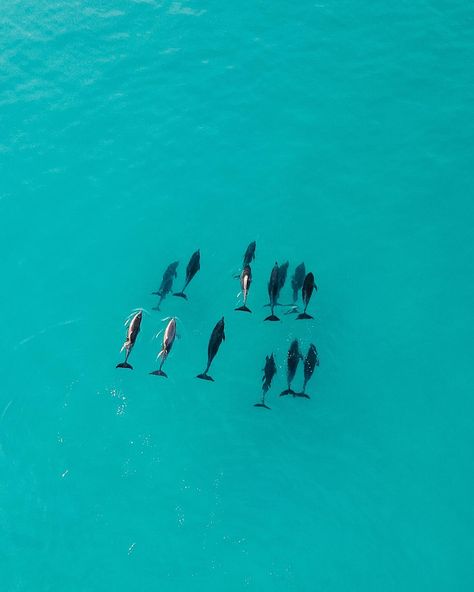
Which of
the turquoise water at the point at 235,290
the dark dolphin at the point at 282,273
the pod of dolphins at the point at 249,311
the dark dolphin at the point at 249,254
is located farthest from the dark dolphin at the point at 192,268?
the dark dolphin at the point at 282,273

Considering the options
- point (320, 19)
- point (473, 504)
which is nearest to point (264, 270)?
point (473, 504)

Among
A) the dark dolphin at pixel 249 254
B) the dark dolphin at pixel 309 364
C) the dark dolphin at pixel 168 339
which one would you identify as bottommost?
the dark dolphin at pixel 309 364

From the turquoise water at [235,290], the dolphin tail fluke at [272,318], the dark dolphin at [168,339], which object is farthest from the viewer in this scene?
the dolphin tail fluke at [272,318]

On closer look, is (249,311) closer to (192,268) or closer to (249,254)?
(249,254)

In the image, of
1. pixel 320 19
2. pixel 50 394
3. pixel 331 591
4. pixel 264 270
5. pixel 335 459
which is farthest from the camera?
pixel 320 19

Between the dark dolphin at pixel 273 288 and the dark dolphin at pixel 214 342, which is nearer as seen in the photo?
the dark dolphin at pixel 214 342

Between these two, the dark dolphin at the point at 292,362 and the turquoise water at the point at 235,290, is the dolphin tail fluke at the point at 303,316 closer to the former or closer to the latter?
the turquoise water at the point at 235,290

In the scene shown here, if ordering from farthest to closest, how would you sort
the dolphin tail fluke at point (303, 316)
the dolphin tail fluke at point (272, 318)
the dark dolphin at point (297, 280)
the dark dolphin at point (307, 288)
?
the dark dolphin at point (297, 280)
the dark dolphin at point (307, 288)
the dolphin tail fluke at point (303, 316)
the dolphin tail fluke at point (272, 318)

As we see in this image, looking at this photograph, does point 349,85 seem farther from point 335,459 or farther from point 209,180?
point 335,459
